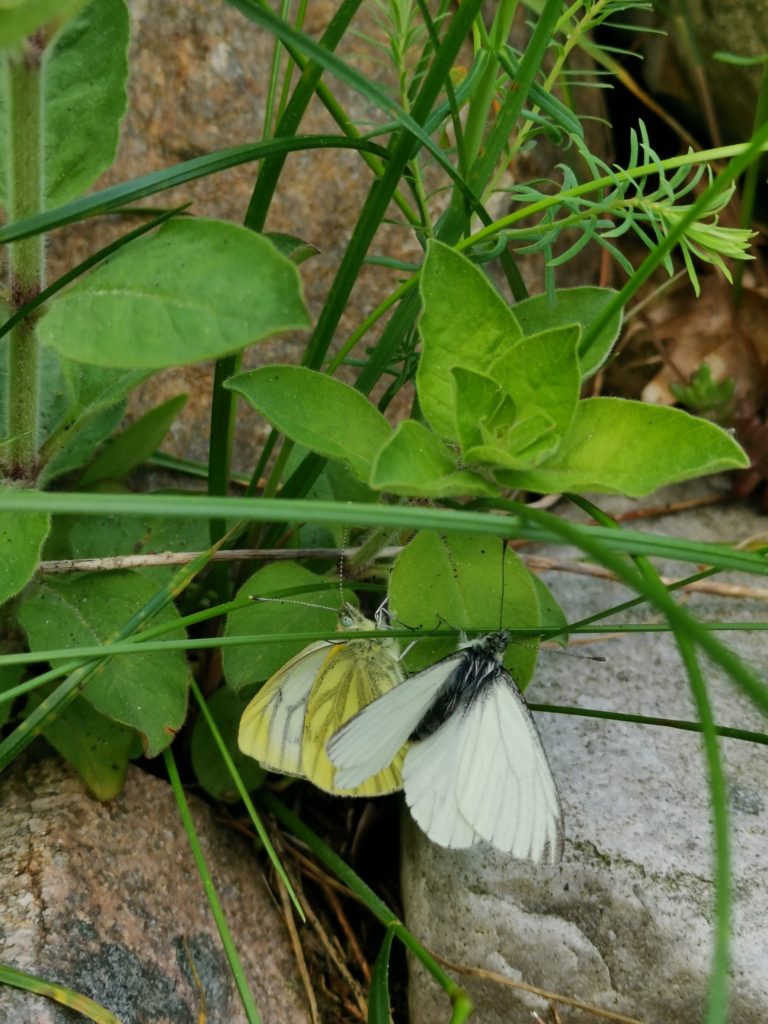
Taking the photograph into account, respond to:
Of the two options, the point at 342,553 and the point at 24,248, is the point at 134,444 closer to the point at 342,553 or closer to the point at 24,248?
the point at 342,553

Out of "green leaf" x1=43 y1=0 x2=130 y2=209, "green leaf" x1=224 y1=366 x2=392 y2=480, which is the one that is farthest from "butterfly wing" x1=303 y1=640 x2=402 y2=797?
"green leaf" x1=43 y1=0 x2=130 y2=209

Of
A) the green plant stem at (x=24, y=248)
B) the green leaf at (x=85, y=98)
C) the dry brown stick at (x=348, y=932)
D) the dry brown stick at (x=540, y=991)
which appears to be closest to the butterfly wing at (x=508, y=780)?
the dry brown stick at (x=540, y=991)

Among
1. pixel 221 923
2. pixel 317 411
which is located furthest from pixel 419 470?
pixel 221 923

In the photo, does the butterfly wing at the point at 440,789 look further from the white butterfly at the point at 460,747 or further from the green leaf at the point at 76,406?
the green leaf at the point at 76,406

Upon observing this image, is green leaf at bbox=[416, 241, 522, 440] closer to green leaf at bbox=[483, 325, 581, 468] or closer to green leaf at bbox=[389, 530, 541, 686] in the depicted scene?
green leaf at bbox=[483, 325, 581, 468]

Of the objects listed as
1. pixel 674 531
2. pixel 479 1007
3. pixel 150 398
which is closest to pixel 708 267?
pixel 674 531
